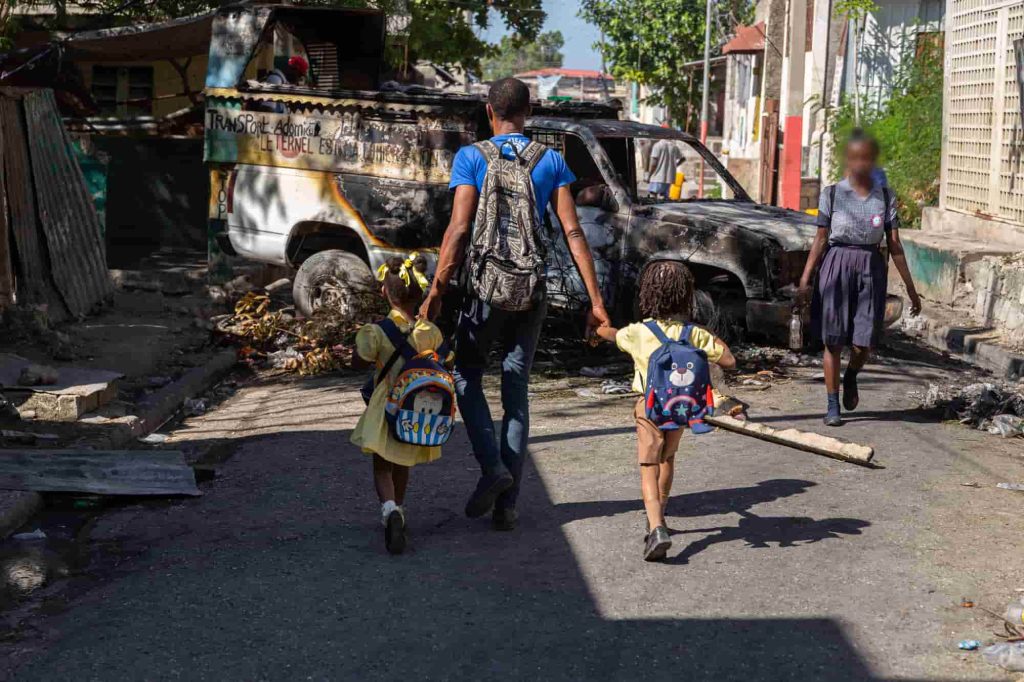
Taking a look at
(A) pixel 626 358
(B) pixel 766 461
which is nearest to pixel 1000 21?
(A) pixel 626 358

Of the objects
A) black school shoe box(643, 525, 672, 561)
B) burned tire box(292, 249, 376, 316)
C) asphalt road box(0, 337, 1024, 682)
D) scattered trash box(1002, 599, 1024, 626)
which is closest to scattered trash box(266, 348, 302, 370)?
burned tire box(292, 249, 376, 316)

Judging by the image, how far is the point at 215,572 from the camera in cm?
477

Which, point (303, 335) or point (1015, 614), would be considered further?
point (303, 335)


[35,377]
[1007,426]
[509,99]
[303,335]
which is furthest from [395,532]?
[303,335]

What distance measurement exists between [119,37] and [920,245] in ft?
34.0

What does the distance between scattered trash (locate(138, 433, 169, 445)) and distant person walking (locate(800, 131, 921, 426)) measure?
4.15m

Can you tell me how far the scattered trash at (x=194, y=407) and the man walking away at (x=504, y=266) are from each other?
3921 millimetres

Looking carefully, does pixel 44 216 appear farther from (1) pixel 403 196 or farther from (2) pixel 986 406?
(2) pixel 986 406

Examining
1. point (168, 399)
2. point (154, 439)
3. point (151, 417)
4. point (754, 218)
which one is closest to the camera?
point (154, 439)

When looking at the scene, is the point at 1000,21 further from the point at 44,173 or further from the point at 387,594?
the point at 387,594

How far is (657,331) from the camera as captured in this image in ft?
16.2

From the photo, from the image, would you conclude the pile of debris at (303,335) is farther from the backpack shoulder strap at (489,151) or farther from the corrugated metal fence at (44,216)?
the backpack shoulder strap at (489,151)

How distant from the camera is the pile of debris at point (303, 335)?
9992 mm

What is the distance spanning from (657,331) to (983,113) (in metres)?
10.3
